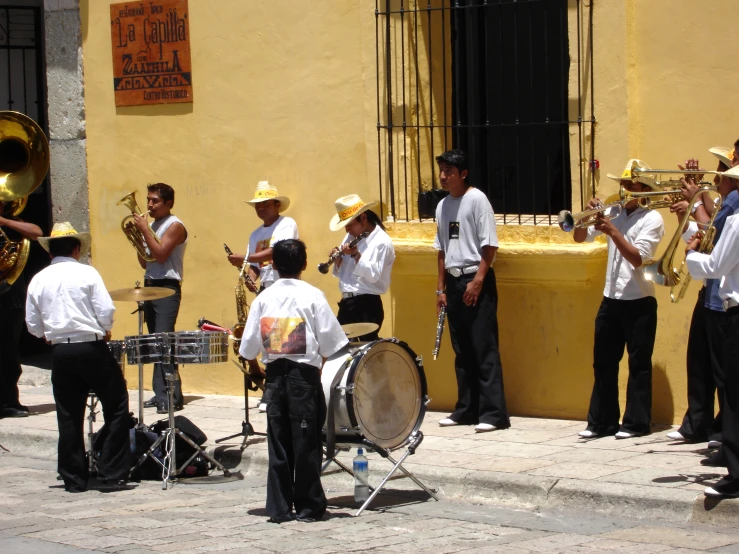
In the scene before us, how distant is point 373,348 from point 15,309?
4.80 m

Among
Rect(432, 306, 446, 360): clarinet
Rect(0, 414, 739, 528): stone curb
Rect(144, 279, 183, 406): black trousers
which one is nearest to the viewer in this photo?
Rect(0, 414, 739, 528): stone curb

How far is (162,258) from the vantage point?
34.2 ft

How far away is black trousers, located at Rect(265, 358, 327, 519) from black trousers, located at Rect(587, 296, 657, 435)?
2317mm

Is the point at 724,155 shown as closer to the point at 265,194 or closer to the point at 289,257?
the point at 289,257

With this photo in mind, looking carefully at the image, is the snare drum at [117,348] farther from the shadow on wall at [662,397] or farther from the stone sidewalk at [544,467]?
the shadow on wall at [662,397]

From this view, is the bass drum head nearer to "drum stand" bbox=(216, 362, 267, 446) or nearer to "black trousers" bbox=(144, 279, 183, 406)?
"drum stand" bbox=(216, 362, 267, 446)

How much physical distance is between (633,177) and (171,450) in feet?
11.5

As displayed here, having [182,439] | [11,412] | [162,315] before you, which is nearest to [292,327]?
[182,439]

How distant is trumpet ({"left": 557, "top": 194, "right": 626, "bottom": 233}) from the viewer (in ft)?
26.5

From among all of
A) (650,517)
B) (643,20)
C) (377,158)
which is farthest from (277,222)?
(650,517)

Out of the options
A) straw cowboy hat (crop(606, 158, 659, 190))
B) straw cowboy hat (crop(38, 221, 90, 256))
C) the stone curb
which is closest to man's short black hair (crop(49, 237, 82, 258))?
straw cowboy hat (crop(38, 221, 90, 256))

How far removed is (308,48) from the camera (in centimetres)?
1036

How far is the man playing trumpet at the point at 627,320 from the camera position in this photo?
823 cm

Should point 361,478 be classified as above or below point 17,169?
below
